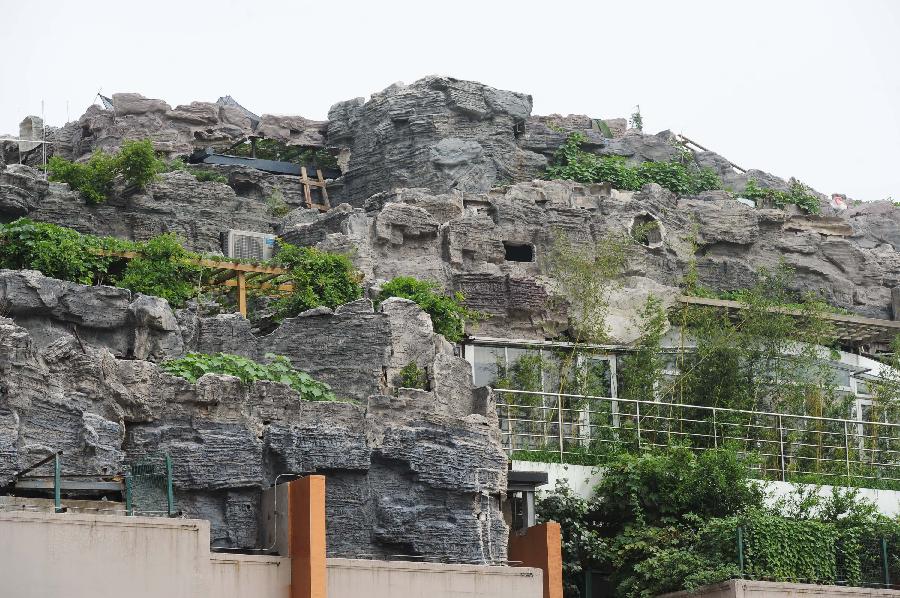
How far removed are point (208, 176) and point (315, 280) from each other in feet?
26.0

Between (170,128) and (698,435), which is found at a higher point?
(170,128)

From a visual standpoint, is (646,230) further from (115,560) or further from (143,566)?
(115,560)

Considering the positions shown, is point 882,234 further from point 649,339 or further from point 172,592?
point 172,592

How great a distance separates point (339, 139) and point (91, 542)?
62.3ft

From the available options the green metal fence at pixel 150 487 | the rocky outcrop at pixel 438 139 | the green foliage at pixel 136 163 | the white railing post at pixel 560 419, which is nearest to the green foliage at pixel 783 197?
the rocky outcrop at pixel 438 139

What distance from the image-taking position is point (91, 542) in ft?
53.0

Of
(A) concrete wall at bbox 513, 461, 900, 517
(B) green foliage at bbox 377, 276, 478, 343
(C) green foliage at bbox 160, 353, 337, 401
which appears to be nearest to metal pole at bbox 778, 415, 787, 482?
(A) concrete wall at bbox 513, 461, 900, 517

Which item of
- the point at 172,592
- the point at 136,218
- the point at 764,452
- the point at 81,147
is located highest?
the point at 81,147

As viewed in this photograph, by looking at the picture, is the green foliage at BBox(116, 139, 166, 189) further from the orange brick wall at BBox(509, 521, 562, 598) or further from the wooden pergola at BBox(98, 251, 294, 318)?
the orange brick wall at BBox(509, 521, 562, 598)

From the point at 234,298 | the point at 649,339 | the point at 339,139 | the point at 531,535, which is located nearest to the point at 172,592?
the point at 531,535

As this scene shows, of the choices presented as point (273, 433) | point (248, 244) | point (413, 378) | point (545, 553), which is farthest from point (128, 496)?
point (248, 244)

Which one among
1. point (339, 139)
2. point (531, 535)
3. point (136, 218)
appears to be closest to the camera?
point (531, 535)

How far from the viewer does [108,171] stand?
92.8ft

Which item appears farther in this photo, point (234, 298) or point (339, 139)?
point (339, 139)
